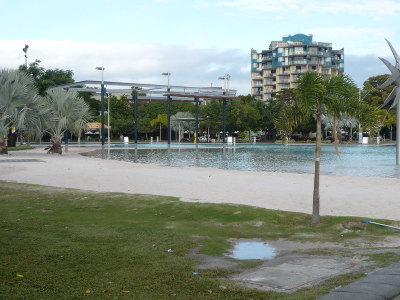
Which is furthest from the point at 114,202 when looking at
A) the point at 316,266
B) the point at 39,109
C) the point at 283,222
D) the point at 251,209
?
the point at 39,109

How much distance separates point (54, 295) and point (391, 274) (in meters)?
3.96

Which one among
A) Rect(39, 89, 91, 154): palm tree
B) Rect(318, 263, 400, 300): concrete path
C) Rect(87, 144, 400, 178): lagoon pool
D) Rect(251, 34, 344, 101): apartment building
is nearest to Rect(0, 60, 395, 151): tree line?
Rect(39, 89, 91, 154): palm tree

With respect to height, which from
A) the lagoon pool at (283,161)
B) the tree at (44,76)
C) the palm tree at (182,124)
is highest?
the tree at (44,76)

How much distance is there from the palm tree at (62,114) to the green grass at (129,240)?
1081 inches

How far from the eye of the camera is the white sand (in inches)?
524

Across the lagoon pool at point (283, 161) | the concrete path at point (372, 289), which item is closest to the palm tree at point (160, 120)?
the lagoon pool at point (283, 161)

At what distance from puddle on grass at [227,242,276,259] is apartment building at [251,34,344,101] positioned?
416 feet

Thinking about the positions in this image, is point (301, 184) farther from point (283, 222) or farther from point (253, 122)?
point (253, 122)

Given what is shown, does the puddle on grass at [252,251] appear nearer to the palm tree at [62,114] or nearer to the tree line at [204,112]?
the palm tree at [62,114]

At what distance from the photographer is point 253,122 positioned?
300ft

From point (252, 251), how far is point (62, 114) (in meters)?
36.8

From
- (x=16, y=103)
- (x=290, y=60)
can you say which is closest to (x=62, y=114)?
(x=16, y=103)

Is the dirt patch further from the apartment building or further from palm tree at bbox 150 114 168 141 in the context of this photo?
the apartment building

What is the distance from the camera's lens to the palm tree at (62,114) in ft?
137
